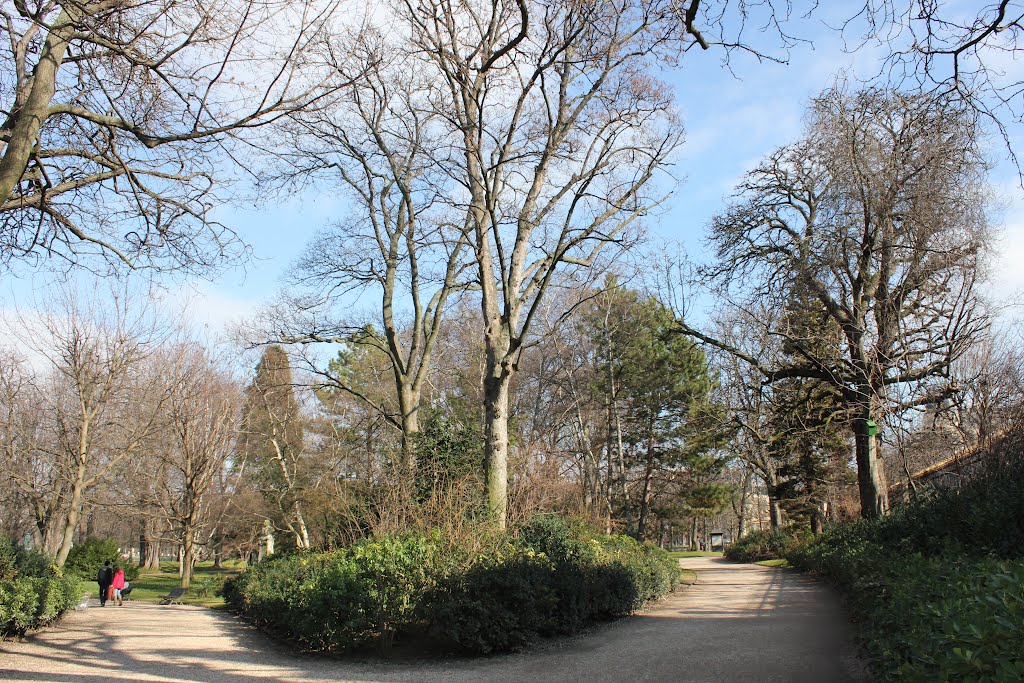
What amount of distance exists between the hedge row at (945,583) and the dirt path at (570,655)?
75 centimetres

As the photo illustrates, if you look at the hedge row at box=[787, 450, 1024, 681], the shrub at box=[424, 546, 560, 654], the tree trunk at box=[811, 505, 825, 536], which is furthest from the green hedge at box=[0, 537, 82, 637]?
the tree trunk at box=[811, 505, 825, 536]

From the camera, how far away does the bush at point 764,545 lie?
2971 centimetres

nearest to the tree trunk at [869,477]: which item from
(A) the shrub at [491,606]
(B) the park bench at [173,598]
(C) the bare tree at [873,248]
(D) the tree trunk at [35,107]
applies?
(C) the bare tree at [873,248]

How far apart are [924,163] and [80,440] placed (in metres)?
22.9

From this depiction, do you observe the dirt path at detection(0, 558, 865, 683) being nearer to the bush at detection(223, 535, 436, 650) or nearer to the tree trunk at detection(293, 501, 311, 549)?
the bush at detection(223, 535, 436, 650)

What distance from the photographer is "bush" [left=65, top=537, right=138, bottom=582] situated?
29.7 metres

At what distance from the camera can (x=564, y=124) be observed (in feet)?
48.6

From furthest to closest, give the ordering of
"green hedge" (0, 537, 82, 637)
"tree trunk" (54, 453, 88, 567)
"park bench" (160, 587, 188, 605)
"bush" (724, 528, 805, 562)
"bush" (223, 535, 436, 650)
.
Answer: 1. "bush" (724, 528, 805, 562)
2. "park bench" (160, 587, 188, 605)
3. "tree trunk" (54, 453, 88, 567)
4. "green hedge" (0, 537, 82, 637)
5. "bush" (223, 535, 436, 650)

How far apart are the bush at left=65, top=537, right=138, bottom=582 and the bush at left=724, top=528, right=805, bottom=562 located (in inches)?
1075

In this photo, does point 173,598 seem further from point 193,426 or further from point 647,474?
point 647,474

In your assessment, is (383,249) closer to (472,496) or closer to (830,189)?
(472,496)

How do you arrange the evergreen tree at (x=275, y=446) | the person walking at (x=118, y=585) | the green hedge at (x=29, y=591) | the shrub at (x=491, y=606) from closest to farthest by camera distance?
1. the shrub at (x=491, y=606)
2. the green hedge at (x=29, y=591)
3. the person walking at (x=118, y=585)
4. the evergreen tree at (x=275, y=446)

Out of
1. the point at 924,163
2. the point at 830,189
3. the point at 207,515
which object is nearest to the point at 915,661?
the point at 924,163

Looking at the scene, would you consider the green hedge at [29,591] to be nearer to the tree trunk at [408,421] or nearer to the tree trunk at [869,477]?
the tree trunk at [408,421]
